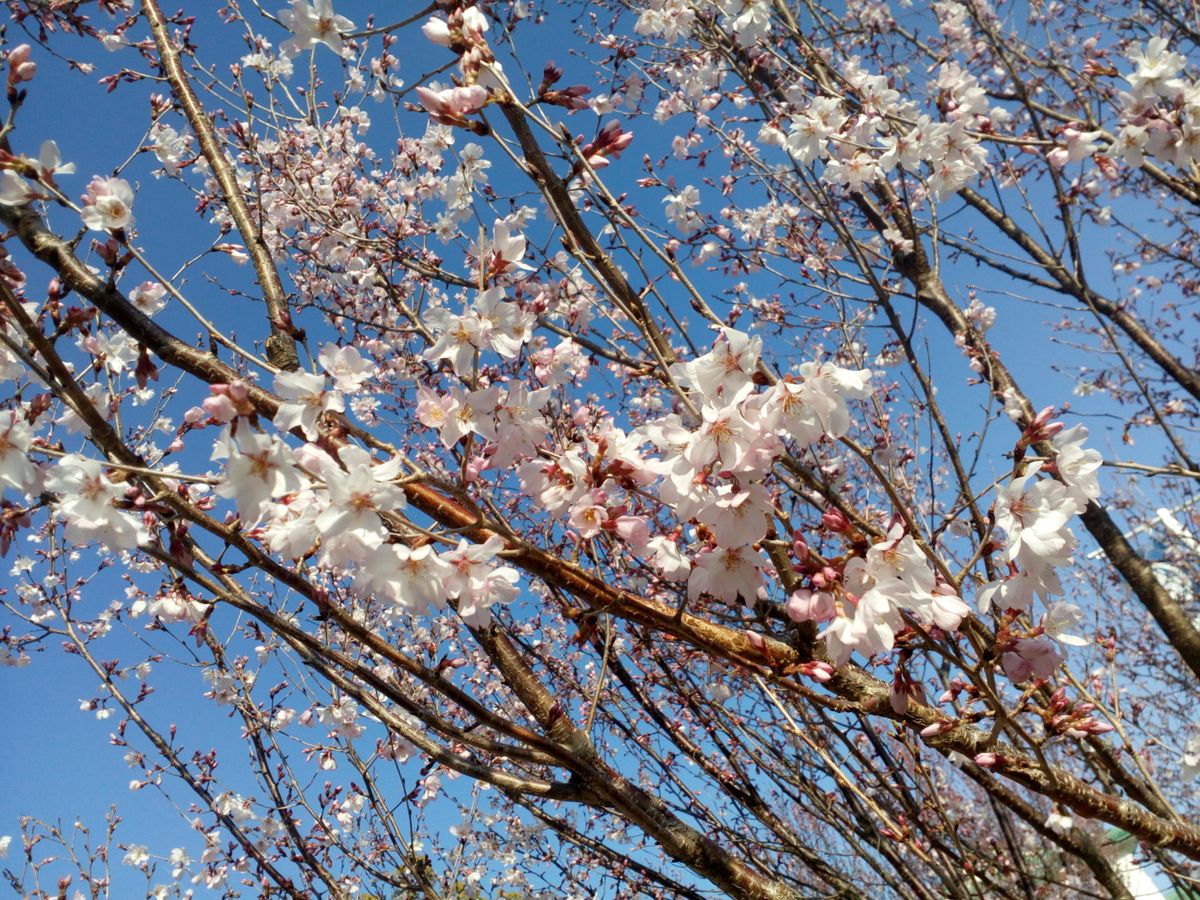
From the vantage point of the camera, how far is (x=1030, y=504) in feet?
4.85

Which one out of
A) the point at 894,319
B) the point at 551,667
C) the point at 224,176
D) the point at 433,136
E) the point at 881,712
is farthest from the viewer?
the point at 433,136

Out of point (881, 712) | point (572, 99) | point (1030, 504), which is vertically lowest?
point (881, 712)

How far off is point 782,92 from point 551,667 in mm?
3478

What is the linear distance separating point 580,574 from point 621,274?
667mm

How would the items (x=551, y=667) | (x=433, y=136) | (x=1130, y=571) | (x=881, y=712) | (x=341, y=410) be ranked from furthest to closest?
(x=1130, y=571)
(x=433, y=136)
(x=551, y=667)
(x=881, y=712)
(x=341, y=410)

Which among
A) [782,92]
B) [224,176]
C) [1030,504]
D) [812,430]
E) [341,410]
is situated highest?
[782,92]

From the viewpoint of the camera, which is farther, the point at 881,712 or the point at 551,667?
the point at 551,667

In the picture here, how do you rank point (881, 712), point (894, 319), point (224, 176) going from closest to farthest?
point (881, 712)
point (224, 176)
point (894, 319)

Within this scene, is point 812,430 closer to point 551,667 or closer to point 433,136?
point 551,667

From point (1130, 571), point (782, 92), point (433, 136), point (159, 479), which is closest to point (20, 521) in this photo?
point (159, 479)

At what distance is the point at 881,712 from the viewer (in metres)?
1.66

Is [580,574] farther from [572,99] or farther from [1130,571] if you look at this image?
[1130,571]

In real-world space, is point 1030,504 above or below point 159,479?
below

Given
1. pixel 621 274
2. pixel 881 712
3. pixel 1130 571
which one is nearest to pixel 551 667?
pixel 881 712
